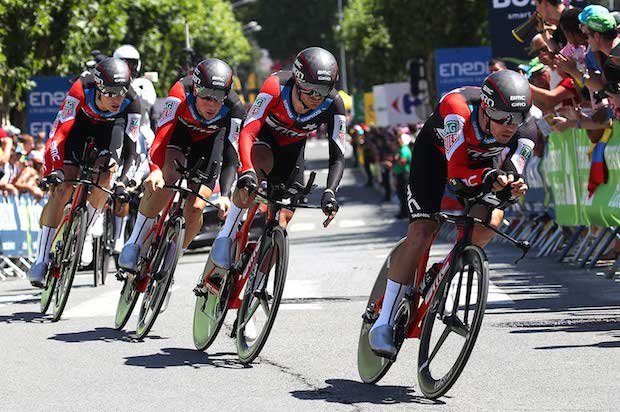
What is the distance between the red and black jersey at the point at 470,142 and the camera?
784cm

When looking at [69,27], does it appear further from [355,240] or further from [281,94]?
[281,94]

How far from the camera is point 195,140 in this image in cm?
1104

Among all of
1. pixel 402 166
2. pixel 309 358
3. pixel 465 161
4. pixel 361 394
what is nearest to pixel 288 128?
pixel 309 358

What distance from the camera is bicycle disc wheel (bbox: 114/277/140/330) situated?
433 inches

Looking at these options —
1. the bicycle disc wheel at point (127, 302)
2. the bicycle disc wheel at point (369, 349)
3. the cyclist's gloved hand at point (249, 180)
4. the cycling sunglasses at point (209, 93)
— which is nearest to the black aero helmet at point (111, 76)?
the bicycle disc wheel at point (127, 302)

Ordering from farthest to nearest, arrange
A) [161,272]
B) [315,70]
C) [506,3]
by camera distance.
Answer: [506,3] < [161,272] < [315,70]

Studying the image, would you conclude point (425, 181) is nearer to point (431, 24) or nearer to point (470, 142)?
point (470, 142)

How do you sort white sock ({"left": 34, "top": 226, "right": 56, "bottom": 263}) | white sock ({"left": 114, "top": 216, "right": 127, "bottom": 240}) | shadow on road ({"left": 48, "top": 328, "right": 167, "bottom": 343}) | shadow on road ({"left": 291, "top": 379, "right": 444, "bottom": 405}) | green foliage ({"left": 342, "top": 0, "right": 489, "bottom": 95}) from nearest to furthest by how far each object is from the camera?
1. shadow on road ({"left": 291, "top": 379, "right": 444, "bottom": 405})
2. shadow on road ({"left": 48, "top": 328, "right": 167, "bottom": 343})
3. white sock ({"left": 34, "top": 226, "right": 56, "bottom": 263})
4. white sock ({"left": 114, "top": 216, "right": 127, "bottom": 240})
5. green foliage ({"left": 342, "top": 0, "right": 489, "bottom": 95})

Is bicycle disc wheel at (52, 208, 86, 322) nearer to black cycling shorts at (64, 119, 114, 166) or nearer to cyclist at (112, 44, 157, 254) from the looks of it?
black cycling shorts at (64, 119, 114, 166)

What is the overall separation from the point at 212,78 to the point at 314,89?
4.22ft

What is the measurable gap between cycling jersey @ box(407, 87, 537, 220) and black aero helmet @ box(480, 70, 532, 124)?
22 centimetres

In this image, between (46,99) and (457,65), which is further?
(457,65)

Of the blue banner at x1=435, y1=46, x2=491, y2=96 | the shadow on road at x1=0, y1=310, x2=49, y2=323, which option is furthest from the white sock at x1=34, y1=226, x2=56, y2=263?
the blue banner at x1=435, y1=46, x2=491, y2=96

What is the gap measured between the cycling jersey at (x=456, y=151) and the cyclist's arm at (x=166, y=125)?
2.64 meters
